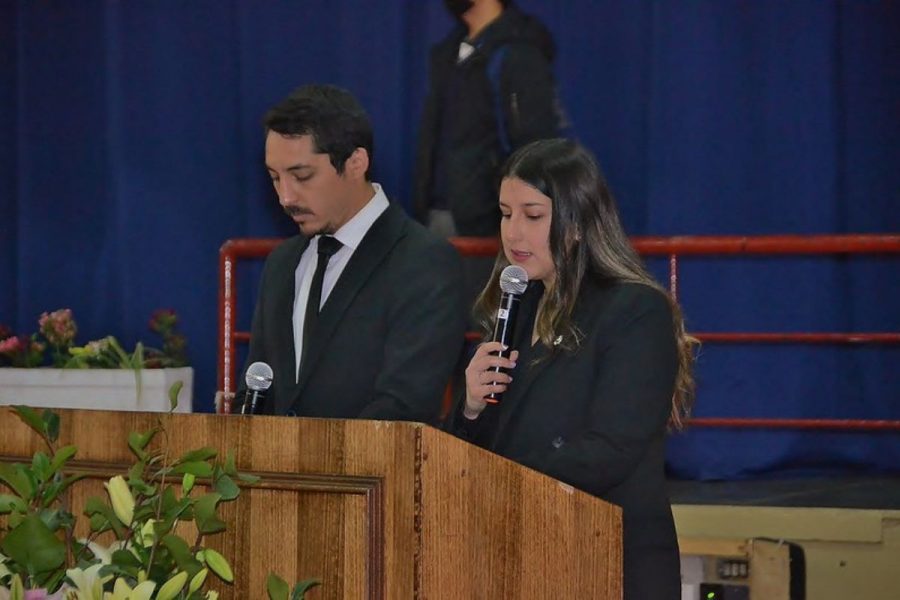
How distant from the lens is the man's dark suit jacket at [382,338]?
81.4 inches

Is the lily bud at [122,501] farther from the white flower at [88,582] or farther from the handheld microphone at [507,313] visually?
the handheld microphone at [507,313]

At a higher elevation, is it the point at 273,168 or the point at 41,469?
the point at 273,168

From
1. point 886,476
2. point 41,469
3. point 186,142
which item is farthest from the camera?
point 186,142

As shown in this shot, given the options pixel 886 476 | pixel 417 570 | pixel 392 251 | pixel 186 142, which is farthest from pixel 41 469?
pixel 186 142

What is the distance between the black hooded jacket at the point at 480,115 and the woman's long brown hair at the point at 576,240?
1.92 metres

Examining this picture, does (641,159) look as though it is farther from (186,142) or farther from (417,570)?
(417,570)

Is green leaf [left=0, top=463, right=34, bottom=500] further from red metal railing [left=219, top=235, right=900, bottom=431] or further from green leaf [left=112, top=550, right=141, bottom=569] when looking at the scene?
red metal railing [left=219, top=235, right=900, bottom=431]

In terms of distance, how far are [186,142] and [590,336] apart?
116 inches

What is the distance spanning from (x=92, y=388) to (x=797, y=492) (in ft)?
6.64

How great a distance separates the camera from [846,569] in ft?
9.07

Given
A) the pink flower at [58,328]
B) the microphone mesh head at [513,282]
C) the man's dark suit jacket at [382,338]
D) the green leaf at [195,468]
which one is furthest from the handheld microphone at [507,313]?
the pink flower at [58,328]

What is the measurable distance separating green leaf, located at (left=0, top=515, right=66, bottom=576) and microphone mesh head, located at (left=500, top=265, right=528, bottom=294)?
0.77 meters

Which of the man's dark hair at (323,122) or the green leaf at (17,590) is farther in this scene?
the man's dark hair at (323,122)

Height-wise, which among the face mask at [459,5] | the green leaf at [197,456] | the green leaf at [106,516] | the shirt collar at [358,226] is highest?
the face mask at [459,5]
